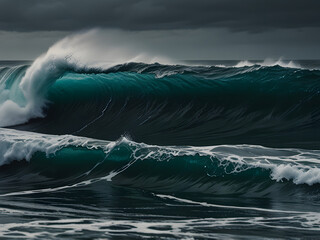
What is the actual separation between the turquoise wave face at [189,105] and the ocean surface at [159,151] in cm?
3

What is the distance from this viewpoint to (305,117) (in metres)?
14.9

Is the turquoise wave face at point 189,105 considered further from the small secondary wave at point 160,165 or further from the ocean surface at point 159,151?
the small secondary wave at point 160,165

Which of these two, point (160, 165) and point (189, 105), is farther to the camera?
point (189, 105)

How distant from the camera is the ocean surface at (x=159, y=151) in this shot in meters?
8.04

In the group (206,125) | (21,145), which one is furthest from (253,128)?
(21,145)

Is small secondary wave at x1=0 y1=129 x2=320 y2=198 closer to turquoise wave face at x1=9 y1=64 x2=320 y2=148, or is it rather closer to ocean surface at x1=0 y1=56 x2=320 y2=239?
ocean surface at x1=0 y1=56 x2=320 y2=239

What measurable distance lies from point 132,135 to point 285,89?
3928mm

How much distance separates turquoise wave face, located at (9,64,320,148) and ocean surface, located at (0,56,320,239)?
0.03 meters

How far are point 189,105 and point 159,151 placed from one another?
4.67 m

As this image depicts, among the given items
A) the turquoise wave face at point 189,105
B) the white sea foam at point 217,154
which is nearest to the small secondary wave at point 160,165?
the white sea foam at point 217,154

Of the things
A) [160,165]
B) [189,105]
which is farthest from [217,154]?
[189,105]

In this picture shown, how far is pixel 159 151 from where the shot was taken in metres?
12.1

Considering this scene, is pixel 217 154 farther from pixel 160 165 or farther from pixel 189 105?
pixel 189 105

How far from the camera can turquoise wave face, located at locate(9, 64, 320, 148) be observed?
14331 mm
